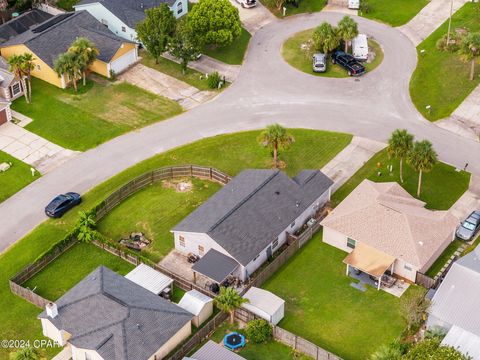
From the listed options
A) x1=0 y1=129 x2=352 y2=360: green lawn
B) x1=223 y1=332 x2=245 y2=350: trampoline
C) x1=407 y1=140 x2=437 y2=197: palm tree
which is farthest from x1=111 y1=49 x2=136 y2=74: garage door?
x1=223 y1=332 x2=245 y2=350: trampoline

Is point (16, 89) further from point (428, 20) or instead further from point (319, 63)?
point (428, 20)

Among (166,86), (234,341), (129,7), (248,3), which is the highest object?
(129,7)

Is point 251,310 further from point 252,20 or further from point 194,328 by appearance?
point 252,20

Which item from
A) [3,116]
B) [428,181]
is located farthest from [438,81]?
[3,116]

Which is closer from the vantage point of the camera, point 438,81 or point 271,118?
point 271,118

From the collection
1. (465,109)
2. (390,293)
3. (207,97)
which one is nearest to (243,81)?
(207,97)

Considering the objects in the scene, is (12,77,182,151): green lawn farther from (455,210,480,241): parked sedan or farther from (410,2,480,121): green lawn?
(455,210,480,241): parked sedan

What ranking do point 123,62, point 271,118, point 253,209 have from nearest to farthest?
1. point 253,209
2. point 271,118
3. point 123,62
